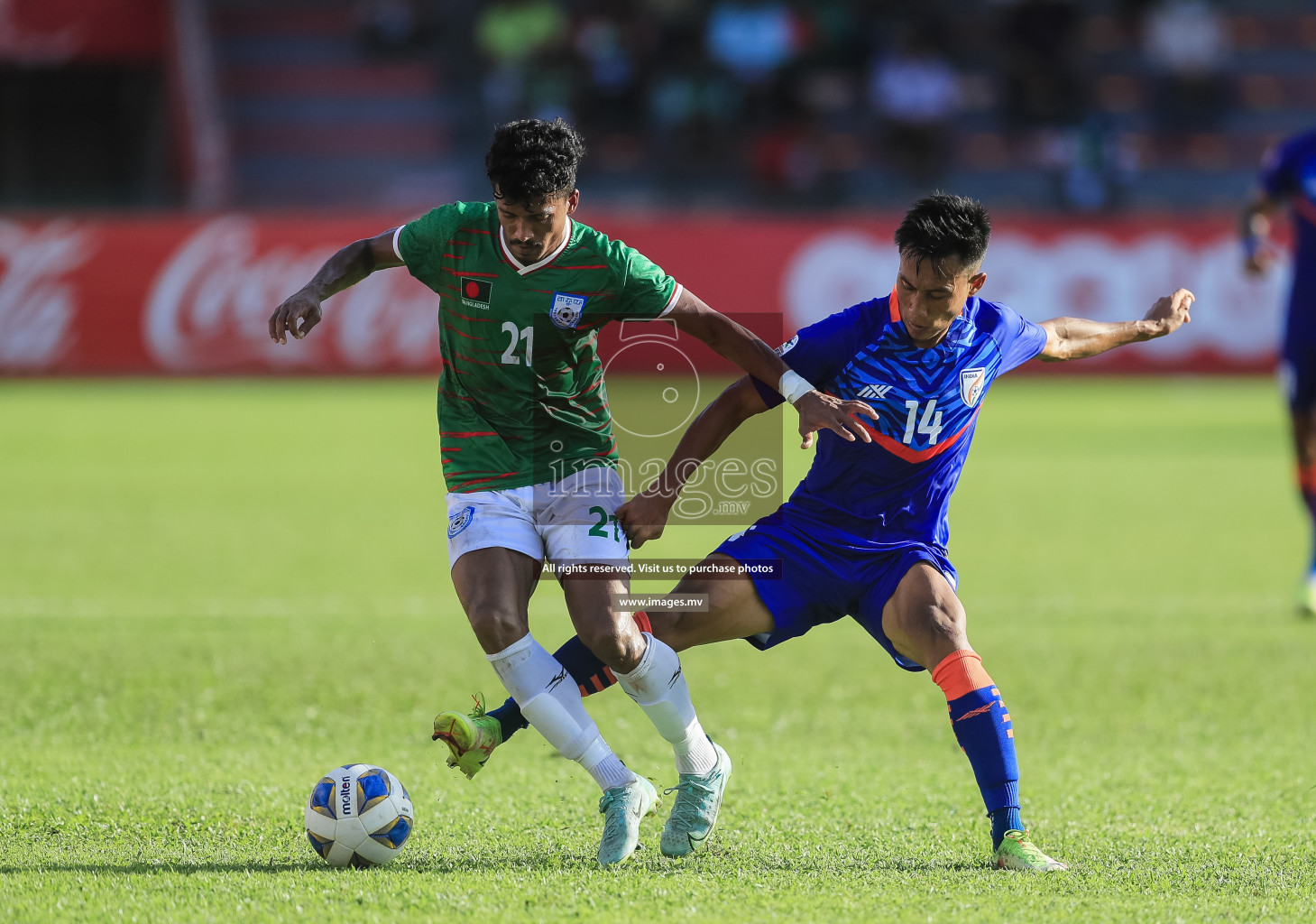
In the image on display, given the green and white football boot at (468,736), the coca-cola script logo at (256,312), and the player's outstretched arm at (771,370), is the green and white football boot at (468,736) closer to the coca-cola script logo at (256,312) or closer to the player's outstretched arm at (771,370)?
the player's outstretched arm at (771,370)

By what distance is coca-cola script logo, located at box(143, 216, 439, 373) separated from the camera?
66.4ft

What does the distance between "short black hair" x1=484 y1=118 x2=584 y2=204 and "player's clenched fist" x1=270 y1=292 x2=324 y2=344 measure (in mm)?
657

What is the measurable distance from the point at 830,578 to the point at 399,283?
16.6 m

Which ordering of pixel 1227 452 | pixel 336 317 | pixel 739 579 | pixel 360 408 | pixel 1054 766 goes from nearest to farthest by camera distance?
1. pixel 739 579
2. pixel 1054 766
3. pixel 1227 452
4. pixel 360 408
5. pixel 336 317

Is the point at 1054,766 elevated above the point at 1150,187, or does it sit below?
below

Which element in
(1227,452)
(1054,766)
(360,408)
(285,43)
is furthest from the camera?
(285,43)

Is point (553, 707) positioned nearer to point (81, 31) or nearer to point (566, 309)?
point (566, 309)

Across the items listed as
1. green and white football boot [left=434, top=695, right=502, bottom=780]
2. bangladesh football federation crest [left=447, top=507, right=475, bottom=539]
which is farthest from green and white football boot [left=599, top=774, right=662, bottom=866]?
bangladesh football federation crest [left=447, top=507, right=475, bottom=539]

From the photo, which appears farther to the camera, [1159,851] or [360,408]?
[360,408]

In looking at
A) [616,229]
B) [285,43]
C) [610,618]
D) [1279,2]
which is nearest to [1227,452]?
[616,229]

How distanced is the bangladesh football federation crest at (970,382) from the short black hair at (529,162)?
1401 mm

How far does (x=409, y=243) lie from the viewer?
15.6 feet

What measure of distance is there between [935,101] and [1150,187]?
372cm

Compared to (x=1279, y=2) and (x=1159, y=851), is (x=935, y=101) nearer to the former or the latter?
(x=1279, y=2)
